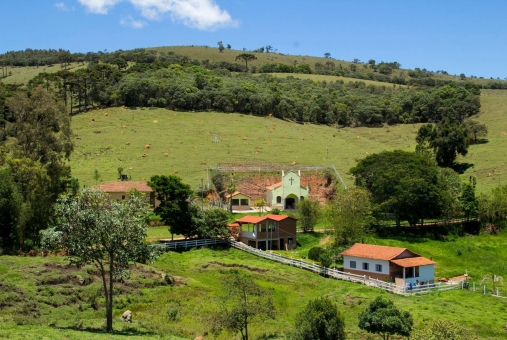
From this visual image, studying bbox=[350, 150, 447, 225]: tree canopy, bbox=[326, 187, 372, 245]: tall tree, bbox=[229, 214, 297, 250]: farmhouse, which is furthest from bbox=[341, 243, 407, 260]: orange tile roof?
bbox=[350, 150, 447, 225]: tree canopy

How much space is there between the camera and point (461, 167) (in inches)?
3049

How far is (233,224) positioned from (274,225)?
4653 millimetres

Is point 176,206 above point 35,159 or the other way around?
the other way around

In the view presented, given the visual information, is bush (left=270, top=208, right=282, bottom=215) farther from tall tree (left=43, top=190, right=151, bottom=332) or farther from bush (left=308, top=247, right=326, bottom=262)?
tall tree (left=43, top=190, right=151, bottom=332)

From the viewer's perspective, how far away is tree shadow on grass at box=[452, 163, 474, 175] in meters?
76.6

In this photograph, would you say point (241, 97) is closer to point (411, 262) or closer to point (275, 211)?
point (275, 211)

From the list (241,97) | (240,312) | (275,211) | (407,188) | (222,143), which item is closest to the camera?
(240,312)

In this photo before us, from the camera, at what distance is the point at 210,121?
325ft

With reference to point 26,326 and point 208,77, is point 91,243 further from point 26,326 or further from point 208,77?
point 208,77

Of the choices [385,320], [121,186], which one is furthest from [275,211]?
[385,320]

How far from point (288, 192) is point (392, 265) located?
27036mm

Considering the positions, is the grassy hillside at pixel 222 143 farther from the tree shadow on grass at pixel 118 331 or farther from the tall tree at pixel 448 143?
the tree shadow on grass at pixel 118 331

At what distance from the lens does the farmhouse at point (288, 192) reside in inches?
2562

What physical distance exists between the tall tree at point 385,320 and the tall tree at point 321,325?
9.14 feet
